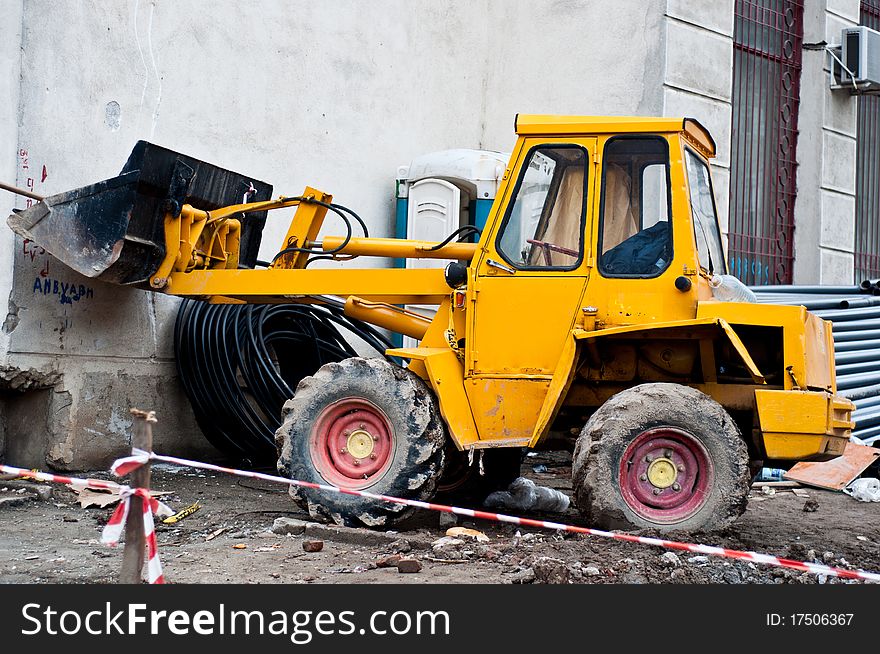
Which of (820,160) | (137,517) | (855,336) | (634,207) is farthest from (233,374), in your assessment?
(820,160)

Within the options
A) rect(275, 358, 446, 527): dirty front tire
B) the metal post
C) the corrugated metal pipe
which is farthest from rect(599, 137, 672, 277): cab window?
the corrugated metal pipe

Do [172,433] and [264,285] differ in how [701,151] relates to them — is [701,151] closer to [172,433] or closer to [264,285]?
[264,285]

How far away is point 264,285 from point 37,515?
6.85 feet

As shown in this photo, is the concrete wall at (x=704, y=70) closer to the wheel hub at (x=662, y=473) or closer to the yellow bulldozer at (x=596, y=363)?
the yellow bulldozer at (x=596, y=363)

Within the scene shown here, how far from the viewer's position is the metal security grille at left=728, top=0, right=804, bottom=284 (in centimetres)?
1291

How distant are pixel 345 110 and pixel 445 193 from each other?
52.5 inches

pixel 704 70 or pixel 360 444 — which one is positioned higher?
pixel 704 70

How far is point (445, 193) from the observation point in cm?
1091

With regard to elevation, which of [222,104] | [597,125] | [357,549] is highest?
[222,104]

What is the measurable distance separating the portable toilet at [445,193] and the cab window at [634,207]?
3.93m

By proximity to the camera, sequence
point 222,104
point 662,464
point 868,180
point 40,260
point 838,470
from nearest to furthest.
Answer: point 662,464
point 40,260
point 838,470
point 222,104
point 868,180

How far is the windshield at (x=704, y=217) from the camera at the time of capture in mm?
6918

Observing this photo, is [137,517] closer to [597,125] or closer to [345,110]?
[597,125]

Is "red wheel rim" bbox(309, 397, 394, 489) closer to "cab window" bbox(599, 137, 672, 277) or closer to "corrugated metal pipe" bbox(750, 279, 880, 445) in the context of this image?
"cab window" bbox(599, 137, 672, 277)
